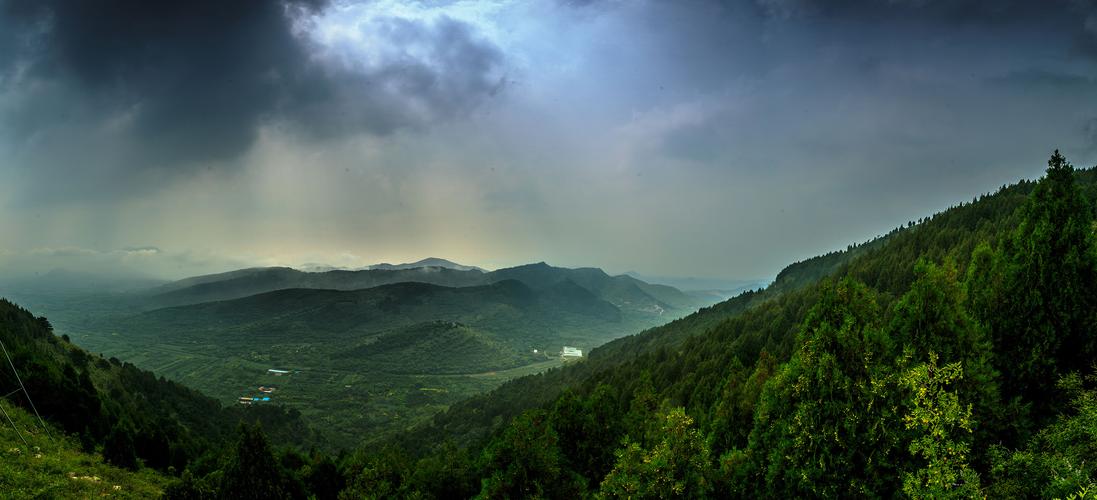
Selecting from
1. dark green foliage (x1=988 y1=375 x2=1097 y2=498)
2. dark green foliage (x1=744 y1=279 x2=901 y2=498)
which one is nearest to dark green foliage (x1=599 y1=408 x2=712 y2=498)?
dark green foliage (x1=744 y1=279 x2=901 y2=498)

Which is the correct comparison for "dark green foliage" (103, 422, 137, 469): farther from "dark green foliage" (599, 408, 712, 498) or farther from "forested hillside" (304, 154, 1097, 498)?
"dark green foliage" (599, 408, 712, 498)

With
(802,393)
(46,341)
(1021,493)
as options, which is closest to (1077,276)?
(1021,493)

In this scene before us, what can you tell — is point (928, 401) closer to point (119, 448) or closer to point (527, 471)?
point (527, 471)

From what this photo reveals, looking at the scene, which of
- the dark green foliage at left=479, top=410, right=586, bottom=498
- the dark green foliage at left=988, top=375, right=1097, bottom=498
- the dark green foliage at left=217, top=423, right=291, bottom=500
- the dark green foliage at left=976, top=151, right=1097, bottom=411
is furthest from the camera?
the dark green foliage at left=217, top=423, right=291, bottom=500

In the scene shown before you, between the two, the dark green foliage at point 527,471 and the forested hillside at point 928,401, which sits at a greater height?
the forested hillside at point 928,401

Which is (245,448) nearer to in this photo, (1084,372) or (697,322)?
(1084,372)

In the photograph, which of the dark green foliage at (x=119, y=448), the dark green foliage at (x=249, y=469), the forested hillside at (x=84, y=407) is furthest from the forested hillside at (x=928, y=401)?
the forested hillside at (x=84, y=407)

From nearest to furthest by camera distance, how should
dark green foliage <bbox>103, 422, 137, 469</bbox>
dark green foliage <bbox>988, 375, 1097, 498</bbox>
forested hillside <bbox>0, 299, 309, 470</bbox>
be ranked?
dark green foliage <bbox>988, 375, 1097, 498</bbox>, dark green foliage <bbox>103, 422, 137, 469</bbox>, forested hillside <bbox>0, 299, 309, 470</bbox>

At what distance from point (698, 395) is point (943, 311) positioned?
4238 cm

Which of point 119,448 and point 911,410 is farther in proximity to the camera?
point 119,448

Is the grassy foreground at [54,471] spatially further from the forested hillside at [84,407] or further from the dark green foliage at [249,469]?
the dark green foliage at [249,469]

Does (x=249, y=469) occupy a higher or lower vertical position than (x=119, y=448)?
higher

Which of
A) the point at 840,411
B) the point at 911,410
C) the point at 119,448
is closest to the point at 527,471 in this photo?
the point at 840,411

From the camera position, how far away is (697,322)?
200 metres
